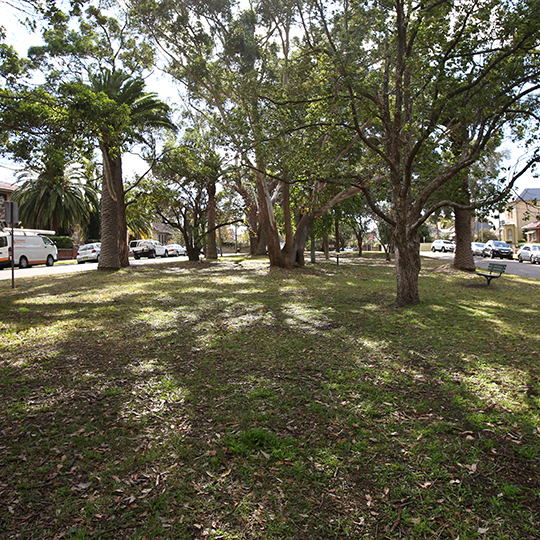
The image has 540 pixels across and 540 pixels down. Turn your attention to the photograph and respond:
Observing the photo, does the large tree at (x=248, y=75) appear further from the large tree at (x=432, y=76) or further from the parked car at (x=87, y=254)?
the parked car at (x=87, y=254)

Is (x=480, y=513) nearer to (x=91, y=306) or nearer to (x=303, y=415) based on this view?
(x=303, y=415)

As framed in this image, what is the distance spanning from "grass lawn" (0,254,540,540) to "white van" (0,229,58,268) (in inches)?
781

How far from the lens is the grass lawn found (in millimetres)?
2633

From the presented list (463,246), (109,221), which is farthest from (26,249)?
(463,246)

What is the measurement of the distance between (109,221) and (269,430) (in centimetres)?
1667

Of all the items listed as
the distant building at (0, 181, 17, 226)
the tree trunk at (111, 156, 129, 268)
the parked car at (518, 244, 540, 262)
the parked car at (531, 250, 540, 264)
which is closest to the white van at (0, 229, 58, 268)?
the tree trunk at (111, 156, 129, 268)

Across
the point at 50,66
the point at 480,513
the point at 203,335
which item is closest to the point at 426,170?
the point at 203,335

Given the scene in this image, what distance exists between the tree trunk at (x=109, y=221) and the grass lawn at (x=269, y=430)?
37.1 ft

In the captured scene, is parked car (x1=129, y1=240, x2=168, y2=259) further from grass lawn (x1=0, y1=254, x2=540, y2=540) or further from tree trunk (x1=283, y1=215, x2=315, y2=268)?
grass lawn (x1=0, y1=254, x2=540, y2=540)

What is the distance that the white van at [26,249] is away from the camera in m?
23.8

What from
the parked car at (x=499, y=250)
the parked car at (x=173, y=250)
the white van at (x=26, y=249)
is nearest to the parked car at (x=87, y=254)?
the white van at (x=26, y=249)

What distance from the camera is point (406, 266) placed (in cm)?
894

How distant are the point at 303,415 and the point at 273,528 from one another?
1452 mm

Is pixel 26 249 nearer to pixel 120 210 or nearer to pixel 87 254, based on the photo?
pixel 87 254
